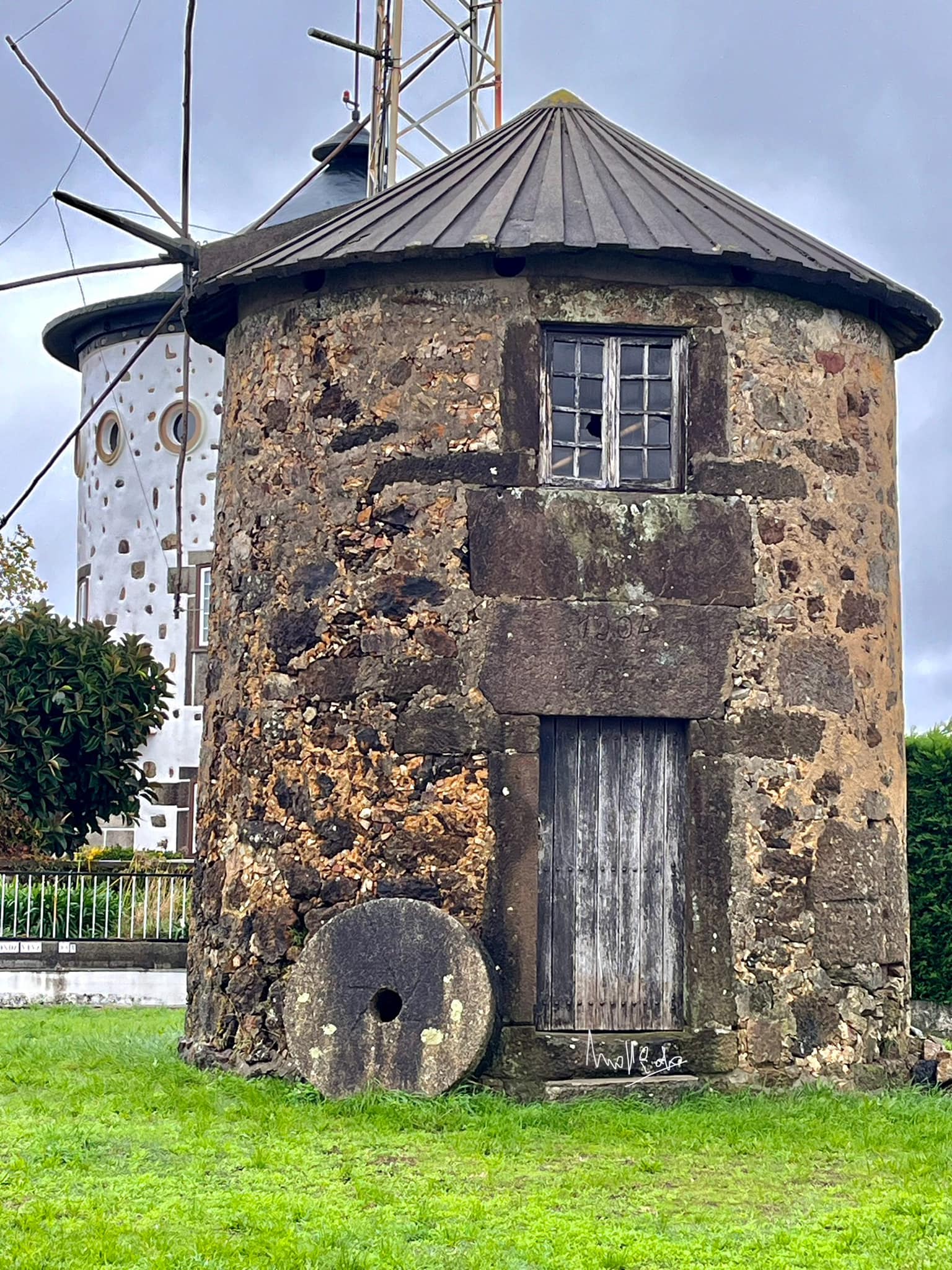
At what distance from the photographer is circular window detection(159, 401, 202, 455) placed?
24.3 meters

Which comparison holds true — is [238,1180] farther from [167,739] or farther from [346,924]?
[167,739]

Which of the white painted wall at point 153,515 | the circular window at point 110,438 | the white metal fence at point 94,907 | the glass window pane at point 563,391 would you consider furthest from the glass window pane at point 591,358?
the circular window at point 110,438

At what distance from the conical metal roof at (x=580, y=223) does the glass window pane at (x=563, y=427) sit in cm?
94

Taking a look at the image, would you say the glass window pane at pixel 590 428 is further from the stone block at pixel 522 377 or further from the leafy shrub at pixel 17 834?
the leafy shrub at pixel 17 834

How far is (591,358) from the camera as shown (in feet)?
35.1

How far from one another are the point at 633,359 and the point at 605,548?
1176mm

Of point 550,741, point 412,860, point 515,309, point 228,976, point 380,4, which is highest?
point 380,4

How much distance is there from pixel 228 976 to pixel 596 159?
5714 mm

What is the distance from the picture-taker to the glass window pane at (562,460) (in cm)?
1059

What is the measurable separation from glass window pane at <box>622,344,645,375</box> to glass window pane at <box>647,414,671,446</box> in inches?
11.2

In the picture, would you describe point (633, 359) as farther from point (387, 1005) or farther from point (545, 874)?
point (387, 1005)

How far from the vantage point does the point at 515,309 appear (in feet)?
34.5

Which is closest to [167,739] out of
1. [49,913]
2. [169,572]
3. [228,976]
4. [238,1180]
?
[169,572]

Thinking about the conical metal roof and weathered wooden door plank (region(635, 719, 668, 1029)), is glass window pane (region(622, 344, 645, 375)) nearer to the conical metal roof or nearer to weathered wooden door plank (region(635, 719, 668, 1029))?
the conical metal roof
